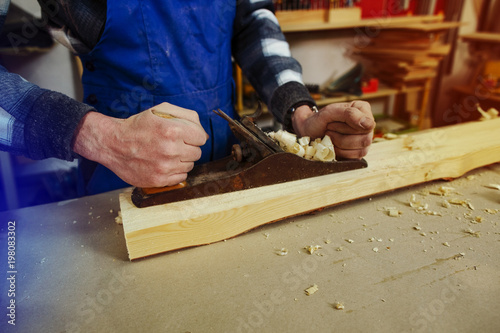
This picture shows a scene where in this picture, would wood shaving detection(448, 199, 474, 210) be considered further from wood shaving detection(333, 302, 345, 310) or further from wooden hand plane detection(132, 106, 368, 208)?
wood shaving detection(333, 302, 345, 310)

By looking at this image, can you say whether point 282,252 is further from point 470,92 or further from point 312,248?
A: point 470,92

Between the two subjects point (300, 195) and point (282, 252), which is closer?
point (282, 252)

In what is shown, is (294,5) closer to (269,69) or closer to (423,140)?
(269,69)

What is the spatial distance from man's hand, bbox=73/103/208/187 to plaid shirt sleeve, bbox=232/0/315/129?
1.85 feet

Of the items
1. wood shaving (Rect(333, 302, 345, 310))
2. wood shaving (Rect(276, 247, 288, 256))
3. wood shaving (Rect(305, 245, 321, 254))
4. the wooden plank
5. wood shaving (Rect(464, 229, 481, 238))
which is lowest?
wood shaving (Rect(276, 247, 288, 256))

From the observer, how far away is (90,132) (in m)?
0.97

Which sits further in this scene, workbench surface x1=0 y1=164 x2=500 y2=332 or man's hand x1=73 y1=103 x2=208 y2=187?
man's hand x1=73 y1=103 x2=208 y2=187

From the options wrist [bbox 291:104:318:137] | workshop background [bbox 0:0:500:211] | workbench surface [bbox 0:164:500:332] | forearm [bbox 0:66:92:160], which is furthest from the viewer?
workshop background [bbox 0:0:500:211]

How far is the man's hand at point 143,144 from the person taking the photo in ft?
3.11

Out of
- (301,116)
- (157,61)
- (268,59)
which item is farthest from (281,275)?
(268,59)

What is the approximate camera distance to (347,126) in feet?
3.89

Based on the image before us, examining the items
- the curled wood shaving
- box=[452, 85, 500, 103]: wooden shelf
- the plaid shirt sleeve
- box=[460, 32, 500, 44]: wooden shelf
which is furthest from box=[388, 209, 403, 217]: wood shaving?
box=[460, 32, 500, 44]: wooden shelf

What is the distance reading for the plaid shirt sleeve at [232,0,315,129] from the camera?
1.44 meters

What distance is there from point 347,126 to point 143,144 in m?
0.66
